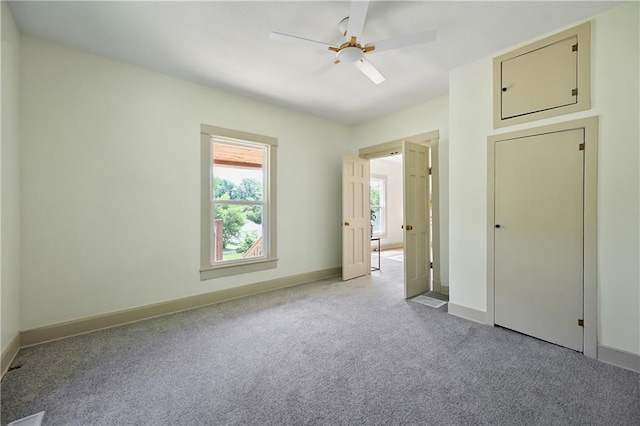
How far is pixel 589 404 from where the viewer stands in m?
1.63

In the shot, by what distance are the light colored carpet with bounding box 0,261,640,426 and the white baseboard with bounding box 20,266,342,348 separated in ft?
0.34

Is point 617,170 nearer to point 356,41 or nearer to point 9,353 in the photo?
point 356,41

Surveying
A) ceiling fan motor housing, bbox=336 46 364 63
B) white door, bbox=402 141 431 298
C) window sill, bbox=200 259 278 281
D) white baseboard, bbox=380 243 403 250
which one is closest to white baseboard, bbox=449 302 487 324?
white door, bbox=402 141 431 298

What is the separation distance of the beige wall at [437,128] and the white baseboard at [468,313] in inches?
31.8

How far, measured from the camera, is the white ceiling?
2080 millimetres

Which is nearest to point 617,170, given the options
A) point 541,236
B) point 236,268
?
point 541,236

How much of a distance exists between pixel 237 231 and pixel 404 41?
298 cm

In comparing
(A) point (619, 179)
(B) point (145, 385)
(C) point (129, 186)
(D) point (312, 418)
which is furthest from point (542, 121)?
(C) point (129, 186)

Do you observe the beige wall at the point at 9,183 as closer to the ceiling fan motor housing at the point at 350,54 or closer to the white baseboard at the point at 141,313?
the white baseboard at the point at 141,313

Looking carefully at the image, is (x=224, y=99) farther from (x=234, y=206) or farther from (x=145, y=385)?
(x=145, y=385)

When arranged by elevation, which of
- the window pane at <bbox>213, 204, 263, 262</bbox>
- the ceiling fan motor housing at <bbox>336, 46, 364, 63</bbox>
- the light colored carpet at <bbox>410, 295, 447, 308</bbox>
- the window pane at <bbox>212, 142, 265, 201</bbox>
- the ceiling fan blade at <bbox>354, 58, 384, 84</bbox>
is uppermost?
the ceiling fan motor housing at <bbox>336, 46, 364, 63</bbox>

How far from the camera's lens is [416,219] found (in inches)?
153

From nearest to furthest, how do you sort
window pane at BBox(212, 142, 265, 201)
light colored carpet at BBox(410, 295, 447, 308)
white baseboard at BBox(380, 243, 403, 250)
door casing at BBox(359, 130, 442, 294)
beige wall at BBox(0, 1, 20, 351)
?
1. beige wall at BBox(0, 1, 20, 351)
2. light colored carpet at BBox(410, 295, 447, 308)
3. window pane at BBox(212, 142, 265, 201)
4. door casing at BBox(359, 130, 442, 294)
5. white baseboard at BBox(380, 243, 403, 250)

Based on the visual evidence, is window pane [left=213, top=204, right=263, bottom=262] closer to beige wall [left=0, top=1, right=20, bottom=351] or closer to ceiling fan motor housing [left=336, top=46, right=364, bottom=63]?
beige wall [left=0, top=1, right=20, bottom=351]
